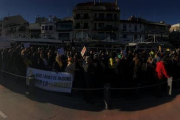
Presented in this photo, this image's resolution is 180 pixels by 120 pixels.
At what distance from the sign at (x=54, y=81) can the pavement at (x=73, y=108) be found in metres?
0.30

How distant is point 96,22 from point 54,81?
46.0 metres

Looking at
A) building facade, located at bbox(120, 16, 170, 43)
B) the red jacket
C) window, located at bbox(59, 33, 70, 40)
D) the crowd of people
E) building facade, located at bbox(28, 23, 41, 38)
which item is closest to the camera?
the crowd of people

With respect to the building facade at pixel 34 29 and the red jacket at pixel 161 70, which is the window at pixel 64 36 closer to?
the building facade at pixel 34 29

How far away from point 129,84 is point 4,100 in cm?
498

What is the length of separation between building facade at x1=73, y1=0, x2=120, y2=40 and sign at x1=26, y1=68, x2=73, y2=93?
43.7 metres

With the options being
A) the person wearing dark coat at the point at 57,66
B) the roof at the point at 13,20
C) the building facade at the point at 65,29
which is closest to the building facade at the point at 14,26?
the roof at the point at 13,20

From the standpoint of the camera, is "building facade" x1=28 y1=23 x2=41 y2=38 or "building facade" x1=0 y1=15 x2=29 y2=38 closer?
"building facade" x1=28 y1=23 x2=41 y2=38

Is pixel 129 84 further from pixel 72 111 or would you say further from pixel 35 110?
pixel 35 110

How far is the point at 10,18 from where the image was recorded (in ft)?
233

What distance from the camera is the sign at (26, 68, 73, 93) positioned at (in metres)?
7.75

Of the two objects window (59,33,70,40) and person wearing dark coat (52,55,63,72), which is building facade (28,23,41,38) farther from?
person wearing dark coat (52,55,63,72)

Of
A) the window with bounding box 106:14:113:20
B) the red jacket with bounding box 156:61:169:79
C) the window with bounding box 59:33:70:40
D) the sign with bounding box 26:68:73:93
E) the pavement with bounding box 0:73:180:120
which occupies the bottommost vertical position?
the pavement with bounding box 0:73:180:120

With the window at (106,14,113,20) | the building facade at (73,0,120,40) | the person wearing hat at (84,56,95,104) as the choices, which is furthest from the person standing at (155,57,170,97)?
the window at (106,14,113,20)

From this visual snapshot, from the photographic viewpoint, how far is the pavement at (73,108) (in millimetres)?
6398
